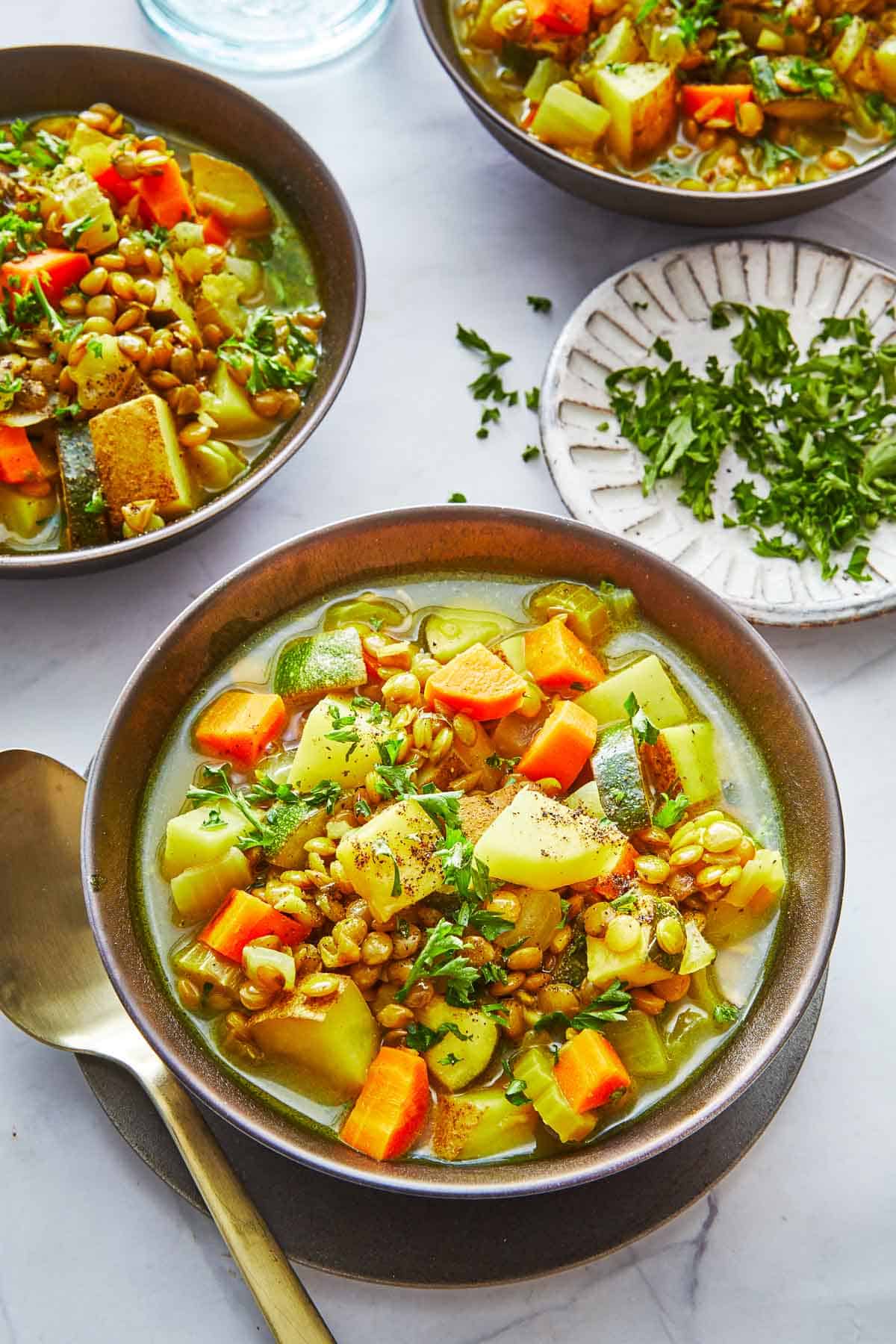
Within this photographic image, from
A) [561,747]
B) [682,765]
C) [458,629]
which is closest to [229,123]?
[458,629]

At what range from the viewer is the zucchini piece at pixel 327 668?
269 cm

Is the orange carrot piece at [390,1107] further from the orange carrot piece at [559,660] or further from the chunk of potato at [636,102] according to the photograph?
the chunk of potato at [636,102]

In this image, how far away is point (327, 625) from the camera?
112 inches

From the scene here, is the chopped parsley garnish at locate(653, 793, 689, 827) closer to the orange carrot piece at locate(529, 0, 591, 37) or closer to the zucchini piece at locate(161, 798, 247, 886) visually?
the zucchini piece at locate(161, 798, 247, 886)

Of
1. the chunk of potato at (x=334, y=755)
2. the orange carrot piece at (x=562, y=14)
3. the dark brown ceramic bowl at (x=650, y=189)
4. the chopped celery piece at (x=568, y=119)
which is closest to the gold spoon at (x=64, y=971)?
the chunk of potato at (x=334, y=755)

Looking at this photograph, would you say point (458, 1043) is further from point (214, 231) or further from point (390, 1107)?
point (214, 231)

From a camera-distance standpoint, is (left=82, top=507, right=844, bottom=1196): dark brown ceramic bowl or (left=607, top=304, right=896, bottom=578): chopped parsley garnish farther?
(left=607, top=304, right=896, bottom=578): chopped parsley garnish

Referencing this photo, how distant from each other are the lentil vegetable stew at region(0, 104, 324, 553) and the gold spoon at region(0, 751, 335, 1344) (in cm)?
60

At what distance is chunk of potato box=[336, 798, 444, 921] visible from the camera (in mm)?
2383

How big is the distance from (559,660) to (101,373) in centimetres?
122

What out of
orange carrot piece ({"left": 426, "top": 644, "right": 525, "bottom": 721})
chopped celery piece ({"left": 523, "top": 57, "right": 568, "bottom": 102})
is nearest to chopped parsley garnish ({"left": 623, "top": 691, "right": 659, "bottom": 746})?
orange carrot piece ({"left": 426, "top": 644, "right": 525, "bottom": 721})

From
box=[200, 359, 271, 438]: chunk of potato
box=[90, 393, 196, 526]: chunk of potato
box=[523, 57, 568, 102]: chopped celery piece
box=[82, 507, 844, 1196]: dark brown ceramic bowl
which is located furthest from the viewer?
box=[523, 57, 568, 102]: chopped celery piece

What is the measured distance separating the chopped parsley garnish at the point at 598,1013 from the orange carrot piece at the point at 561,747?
41cm

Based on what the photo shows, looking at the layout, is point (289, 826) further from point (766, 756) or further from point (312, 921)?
point (766, 756)
